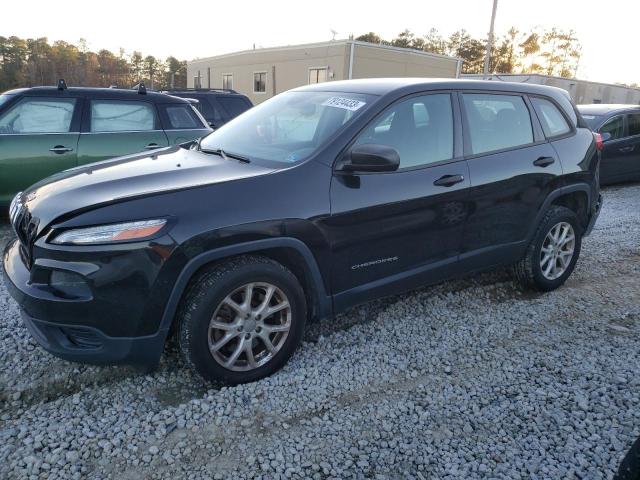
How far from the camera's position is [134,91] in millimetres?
6305

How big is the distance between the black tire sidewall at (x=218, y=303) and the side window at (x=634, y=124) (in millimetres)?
8923

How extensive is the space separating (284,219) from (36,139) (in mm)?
4278

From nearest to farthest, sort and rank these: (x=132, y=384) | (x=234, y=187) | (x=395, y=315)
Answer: (x=234, y=187) → (x=132, y=384) → (x=395, y=315)

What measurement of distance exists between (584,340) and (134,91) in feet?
19.2

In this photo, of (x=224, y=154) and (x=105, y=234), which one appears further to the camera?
(x=224, y=154)

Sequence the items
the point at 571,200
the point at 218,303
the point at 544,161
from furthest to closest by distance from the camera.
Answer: the point at 571,200, the point at 544,161, the point at 218,303

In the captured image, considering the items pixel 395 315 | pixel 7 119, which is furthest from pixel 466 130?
pixel 7 119

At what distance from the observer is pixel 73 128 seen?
5766mm

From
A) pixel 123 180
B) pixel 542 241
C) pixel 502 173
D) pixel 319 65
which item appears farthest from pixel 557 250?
pixel 319 65

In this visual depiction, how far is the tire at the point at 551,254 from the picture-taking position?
4129 mm

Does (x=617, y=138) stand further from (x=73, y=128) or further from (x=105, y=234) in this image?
(x=105, y=234)

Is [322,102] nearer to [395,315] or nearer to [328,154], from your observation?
[328,154]

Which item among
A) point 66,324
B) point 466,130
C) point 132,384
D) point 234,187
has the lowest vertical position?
point 132,384

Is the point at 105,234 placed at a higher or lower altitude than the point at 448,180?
lower
